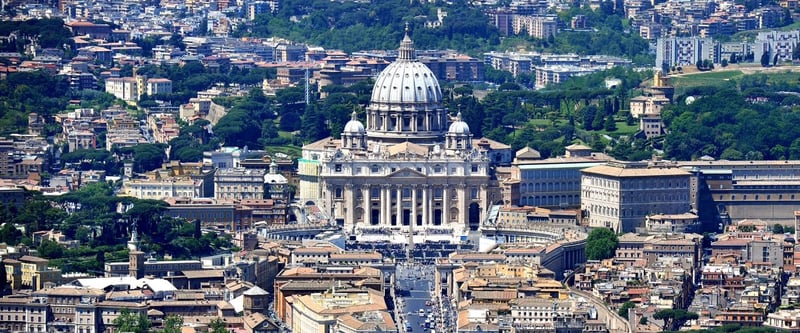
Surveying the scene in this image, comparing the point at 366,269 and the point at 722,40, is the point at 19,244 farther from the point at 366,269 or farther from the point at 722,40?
the point at 722,40

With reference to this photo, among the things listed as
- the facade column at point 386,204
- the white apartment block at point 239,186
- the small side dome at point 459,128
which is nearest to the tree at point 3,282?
the white apartment block at point 239,186

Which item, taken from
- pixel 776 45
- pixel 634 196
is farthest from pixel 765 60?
pixel 634 196

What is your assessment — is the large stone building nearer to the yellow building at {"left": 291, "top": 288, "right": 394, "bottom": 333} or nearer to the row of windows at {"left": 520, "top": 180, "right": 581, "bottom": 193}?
the row of windows at {"left": 520, "top": 180, "right": 581, "bottom": 193}

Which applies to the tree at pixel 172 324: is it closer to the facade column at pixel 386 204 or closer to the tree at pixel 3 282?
the tree at pixel 3 282

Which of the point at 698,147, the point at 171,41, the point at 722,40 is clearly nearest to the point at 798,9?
the point at 722,40

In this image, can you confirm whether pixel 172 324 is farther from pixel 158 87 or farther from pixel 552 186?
pixel 158 87
